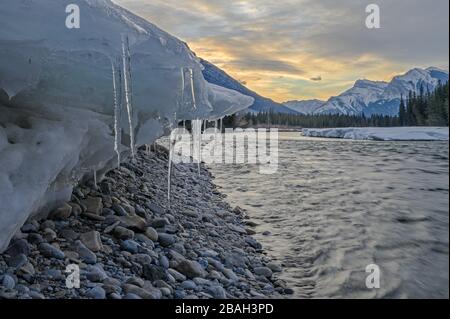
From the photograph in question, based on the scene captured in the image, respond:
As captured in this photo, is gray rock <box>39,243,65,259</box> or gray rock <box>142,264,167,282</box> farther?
gray rock <box>142,264,167,282</box>

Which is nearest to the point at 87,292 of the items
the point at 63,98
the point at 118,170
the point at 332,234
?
the point at 63,98

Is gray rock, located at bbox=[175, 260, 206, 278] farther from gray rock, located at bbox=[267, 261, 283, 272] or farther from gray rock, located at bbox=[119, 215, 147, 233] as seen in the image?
gray rock, located at bbox=[267, 261, 283, 272]

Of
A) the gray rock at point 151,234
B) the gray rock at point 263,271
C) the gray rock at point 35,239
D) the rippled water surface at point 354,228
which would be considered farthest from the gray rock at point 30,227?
the rippled water surface at point 354,228

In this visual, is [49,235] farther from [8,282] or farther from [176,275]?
[176,275]

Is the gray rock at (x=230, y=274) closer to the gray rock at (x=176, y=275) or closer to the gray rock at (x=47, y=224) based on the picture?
the gray rock at (x=176, y=275)

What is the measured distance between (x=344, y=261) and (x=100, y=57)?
14.3ft

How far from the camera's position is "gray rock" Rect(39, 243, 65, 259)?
402cm

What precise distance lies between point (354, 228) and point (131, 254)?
468 centimetres

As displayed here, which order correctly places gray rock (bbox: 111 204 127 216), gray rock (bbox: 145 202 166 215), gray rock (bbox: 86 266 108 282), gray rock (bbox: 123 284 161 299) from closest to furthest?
gray rock (bbox: 123 284 161 299), gray rock (bbox: 86 266 108 282), gray rock (bbox: 111 204 127 216), gray rock (bbox: 145 202 166 215)

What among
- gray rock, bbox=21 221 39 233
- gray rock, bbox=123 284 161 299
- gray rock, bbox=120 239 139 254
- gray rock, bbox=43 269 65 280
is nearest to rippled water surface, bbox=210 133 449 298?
gray rock, bbox=123 284 161 299

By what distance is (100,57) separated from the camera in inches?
157

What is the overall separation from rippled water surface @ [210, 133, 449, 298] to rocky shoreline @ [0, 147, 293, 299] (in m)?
0.63

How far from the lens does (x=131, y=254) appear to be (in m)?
4.61

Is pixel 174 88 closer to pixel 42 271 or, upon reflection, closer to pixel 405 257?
pixel 42 271
